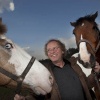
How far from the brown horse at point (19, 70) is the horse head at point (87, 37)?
247 cm

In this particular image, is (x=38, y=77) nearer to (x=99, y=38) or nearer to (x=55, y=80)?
(x=55, y=80)

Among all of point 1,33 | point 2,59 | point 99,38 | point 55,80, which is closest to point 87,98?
point 55,80

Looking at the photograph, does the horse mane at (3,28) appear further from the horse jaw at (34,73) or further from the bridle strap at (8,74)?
the bridle strap at (8,74)

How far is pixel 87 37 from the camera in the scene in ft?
23.7

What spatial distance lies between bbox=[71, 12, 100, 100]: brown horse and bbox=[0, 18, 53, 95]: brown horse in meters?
2.47

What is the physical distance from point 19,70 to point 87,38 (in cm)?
374

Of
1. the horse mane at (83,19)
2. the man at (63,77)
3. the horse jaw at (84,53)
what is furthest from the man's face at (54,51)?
the horse mane at (83,19)

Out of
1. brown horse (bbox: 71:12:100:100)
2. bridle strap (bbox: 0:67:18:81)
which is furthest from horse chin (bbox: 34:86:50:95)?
brown horse (bbox: 71:12:100:100)

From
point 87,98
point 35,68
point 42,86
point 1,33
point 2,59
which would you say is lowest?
point 87,98

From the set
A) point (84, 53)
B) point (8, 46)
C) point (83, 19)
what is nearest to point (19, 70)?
point (8, 46)

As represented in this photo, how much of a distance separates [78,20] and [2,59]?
182 inches

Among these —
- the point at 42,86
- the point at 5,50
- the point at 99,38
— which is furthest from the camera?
the point at 99,38

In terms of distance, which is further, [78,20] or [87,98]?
[78,20]

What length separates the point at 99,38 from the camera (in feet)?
24.2
